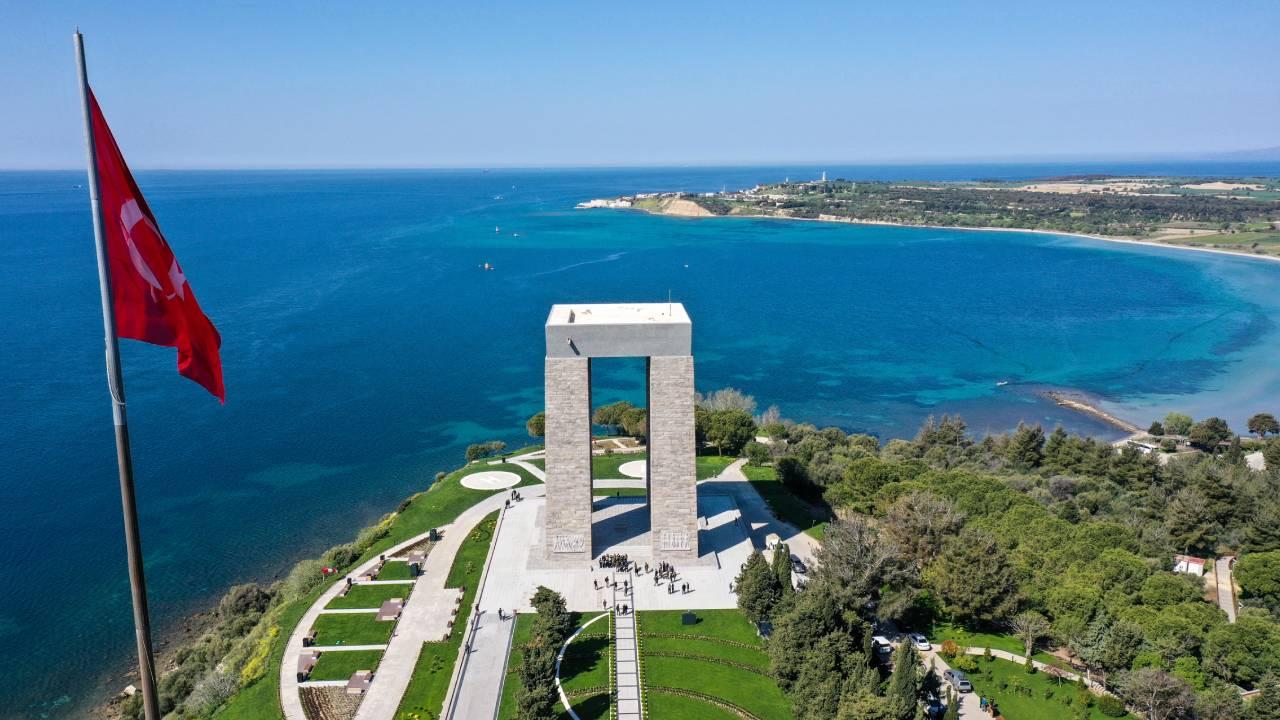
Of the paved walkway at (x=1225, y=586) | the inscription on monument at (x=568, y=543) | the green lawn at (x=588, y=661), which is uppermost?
the inscription on monument at (x=568, y=543)

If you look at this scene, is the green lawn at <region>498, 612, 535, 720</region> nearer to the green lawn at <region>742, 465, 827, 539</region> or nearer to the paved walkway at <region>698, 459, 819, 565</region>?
the paved walkway at <region>698, 459, 819, 565</region>

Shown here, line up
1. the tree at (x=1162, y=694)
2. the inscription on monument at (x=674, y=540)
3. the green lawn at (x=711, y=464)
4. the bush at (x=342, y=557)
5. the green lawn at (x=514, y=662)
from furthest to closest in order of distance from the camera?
the green lawn at (x=711, y=464)
the bush at (x=342, y=557)
the inscription on monument at (x=674, y=540)
the green lawn at (x=514, y=662)
the tree at (x=1162, y=694)

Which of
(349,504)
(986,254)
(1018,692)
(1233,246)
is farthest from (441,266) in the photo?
(1233,246)

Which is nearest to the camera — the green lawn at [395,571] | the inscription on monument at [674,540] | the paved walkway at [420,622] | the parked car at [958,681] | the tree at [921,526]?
the paved walkway at [420,622]

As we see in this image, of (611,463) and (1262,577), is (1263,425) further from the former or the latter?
(611,463)

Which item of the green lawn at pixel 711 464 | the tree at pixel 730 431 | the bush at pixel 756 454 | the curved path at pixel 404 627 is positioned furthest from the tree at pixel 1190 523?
the curved path at pixel 404 627

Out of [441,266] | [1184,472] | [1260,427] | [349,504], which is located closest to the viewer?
[1184,472]

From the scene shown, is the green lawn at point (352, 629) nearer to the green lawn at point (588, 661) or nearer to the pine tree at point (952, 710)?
the green lawn at point (588, 661)

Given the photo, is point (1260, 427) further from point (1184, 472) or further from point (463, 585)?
point (463, 585)
